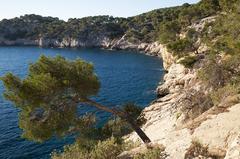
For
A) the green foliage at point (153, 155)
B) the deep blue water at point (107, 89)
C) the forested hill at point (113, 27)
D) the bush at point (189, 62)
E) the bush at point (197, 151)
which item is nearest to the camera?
the bush at point (197, 151)

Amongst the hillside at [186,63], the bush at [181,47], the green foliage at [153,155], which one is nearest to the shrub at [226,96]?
the hillside at [186,63]

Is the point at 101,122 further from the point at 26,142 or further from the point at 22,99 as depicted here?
the point at 22,99

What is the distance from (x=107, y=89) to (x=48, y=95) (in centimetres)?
4539

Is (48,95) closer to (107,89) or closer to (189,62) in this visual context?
(189,62)

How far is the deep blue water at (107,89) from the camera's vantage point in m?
40.1

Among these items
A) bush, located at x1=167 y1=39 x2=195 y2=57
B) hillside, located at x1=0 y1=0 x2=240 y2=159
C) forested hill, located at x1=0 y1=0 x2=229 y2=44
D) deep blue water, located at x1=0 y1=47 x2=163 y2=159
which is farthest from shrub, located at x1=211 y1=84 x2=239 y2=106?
forested hill, located at x1=0 y1=0 x2=229 y2=44

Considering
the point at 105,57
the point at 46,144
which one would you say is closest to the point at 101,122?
the point at 46,144

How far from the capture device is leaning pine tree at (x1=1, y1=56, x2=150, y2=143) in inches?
919

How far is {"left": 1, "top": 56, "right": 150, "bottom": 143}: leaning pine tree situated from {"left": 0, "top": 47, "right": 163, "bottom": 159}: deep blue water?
48.9ft

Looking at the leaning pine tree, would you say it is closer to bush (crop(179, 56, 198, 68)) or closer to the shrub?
the shrub

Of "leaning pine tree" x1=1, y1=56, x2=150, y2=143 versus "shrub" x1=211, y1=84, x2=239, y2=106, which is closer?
"shrub" x1=211, y1=84, x2=239, y2=106

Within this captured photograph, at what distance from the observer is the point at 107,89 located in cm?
6944

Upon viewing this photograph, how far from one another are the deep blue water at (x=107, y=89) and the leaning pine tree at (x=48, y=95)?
14.9 metres

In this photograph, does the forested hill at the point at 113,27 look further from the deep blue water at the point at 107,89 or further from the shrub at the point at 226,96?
the shrub at the point at 226,96
